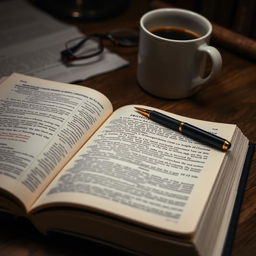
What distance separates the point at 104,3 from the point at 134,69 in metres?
0.27

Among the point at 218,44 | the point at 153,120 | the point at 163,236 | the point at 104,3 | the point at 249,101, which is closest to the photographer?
the point at 163,236

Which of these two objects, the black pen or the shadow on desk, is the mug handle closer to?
the black pen

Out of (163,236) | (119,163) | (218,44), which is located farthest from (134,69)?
(163,236)

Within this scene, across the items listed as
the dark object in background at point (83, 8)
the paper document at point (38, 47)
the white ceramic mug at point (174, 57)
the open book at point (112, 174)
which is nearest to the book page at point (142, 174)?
the open book at point (112, 174)

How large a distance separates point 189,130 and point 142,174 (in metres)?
0.11

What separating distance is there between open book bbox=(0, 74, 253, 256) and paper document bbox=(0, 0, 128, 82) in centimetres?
15

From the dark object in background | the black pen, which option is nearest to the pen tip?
the black pen

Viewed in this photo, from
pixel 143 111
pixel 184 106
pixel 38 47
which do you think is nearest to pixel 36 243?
pixel 143 111

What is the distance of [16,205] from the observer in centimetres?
46

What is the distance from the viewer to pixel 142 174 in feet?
1.62

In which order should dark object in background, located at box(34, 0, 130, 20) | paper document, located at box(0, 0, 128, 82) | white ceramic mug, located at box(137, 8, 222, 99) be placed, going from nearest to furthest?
white ceramic mug, located at box(137, 8, 222, 99) → paper document, located at box(0, 0, 128, 82) → dark object in background, located at box(34, 0, 130, 20)

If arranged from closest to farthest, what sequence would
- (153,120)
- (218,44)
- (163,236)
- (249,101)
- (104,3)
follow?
(163,236) → (153,120) → (249,101) → (218,44) → (104,3)

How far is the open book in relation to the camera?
437mm

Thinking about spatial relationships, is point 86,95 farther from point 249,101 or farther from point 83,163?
point 249,101
